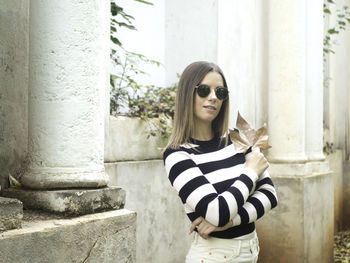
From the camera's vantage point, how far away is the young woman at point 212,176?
1.81 meters

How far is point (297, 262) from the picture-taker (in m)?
4.54

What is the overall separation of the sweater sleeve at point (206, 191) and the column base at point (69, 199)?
0.39 m

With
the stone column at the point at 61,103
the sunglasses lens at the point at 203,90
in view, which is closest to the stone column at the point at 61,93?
the stone column at the point at 61,103

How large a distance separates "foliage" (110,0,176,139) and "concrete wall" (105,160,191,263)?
399 millimetres

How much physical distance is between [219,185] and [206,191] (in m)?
0.13

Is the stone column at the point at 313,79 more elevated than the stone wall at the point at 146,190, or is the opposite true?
the stone column at the point at 313,79

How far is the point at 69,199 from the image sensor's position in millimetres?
1894

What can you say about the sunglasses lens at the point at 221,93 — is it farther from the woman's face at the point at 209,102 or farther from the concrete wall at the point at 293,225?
the concrete wall at the point at 293,225

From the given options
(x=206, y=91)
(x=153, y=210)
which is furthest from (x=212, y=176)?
(x=153, y=210)

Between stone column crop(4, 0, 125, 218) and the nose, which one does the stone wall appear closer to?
stone column crop(4, 0, 125, 218)

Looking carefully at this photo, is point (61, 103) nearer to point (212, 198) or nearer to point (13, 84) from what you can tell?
point (13, 84)

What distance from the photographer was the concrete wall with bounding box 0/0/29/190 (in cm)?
214

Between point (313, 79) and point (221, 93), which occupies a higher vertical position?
point (313, 79)

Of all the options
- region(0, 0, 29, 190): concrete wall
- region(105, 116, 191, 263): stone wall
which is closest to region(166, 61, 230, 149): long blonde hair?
region(0, 0, 29, 190): concrete wall
